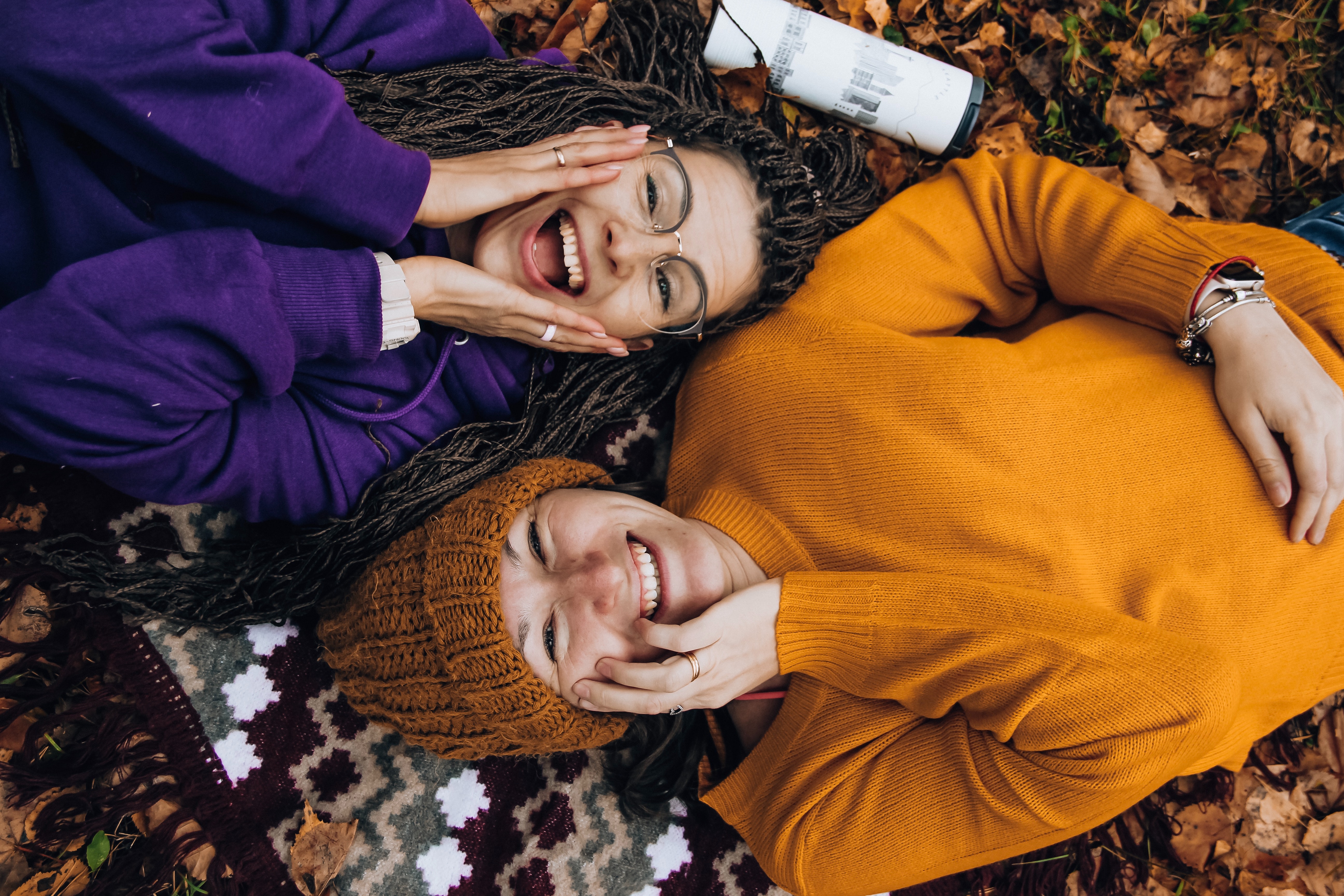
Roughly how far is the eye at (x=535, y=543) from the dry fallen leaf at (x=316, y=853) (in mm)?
1174

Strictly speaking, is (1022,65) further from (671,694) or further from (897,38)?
(671,694)

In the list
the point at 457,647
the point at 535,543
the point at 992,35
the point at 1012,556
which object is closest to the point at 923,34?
the point at 992,35

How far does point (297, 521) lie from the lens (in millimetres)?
2293

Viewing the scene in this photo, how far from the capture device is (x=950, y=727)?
226cm

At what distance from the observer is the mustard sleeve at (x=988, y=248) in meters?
2.37

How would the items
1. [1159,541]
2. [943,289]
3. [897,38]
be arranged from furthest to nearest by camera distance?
1. [897,38]
2. [943,289]
3. [1159,541]

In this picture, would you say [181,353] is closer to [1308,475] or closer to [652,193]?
[652,193]

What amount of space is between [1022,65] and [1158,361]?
1382 millimetres

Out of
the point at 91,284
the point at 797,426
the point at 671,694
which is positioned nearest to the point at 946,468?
the point at 797,426

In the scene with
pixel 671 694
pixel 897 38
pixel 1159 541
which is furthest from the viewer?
pixel 897 38

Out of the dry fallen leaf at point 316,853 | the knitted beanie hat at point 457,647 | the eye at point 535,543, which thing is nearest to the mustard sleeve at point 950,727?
the knitted beanie hat at point 457,647

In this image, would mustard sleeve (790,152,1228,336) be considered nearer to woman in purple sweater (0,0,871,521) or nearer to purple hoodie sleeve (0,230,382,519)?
woman in purple sweater (0,0,871,521)

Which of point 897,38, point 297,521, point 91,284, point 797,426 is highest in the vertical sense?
point 897,38

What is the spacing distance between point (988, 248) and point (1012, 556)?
→ 105 cm
